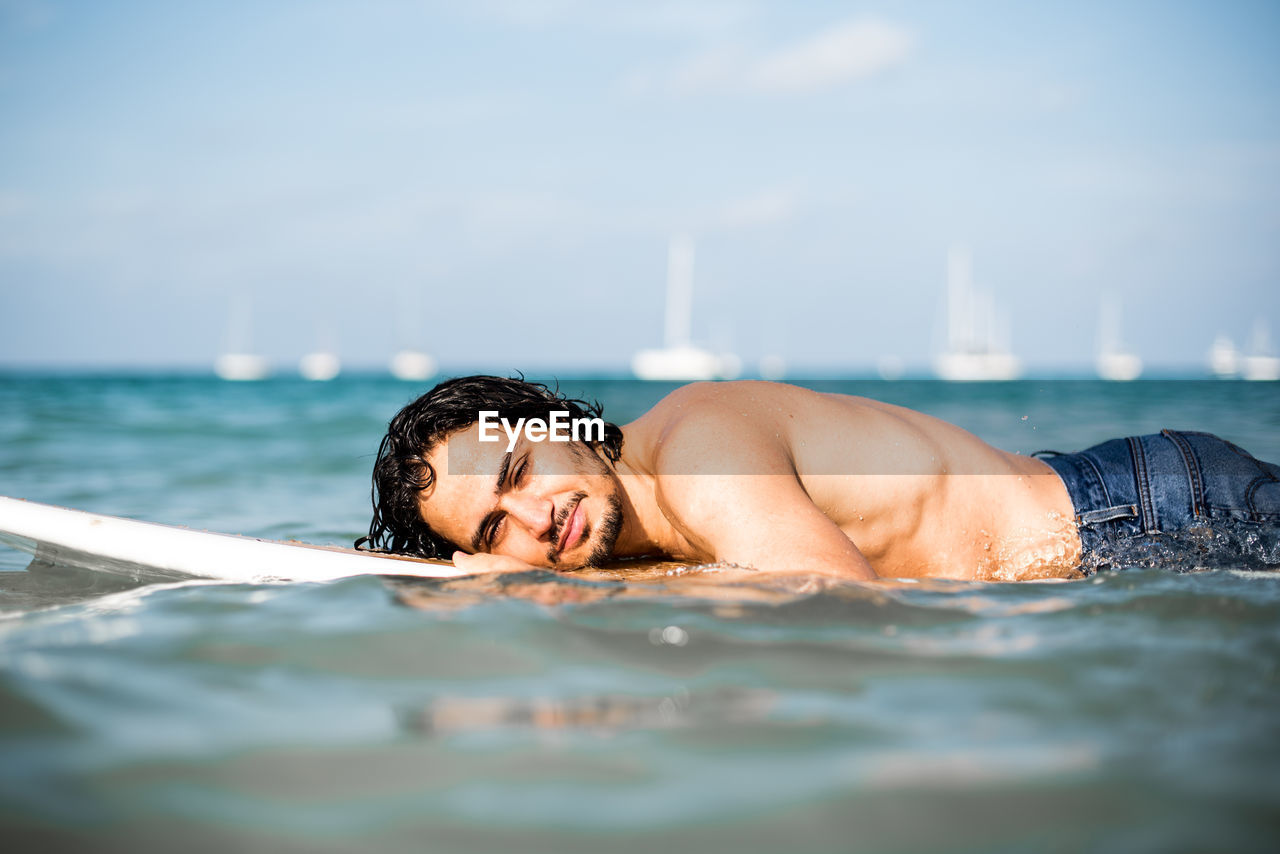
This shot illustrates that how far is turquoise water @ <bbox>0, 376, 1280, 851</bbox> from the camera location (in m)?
1.15

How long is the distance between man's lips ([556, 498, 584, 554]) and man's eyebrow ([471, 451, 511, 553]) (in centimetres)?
22

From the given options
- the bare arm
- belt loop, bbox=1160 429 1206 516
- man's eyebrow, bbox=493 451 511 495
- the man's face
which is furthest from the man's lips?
belt loop, bbox=1160 429 1206 516

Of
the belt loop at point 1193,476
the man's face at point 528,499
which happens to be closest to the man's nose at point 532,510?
the man's face at point 528,499

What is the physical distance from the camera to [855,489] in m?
2.67

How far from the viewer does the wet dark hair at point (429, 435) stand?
111 inches

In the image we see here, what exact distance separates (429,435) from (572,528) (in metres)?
0.57

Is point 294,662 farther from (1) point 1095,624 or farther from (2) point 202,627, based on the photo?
(1) point 1095,624

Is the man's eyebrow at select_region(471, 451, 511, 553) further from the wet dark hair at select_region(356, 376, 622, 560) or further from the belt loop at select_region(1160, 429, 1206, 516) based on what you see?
the belt loop at select_region(1160, 429, 1206, 516)

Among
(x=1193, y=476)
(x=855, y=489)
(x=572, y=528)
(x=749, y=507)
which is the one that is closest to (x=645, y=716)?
(x=749, y=507)

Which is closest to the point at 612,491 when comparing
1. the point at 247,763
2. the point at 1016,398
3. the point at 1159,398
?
the point at 247,763

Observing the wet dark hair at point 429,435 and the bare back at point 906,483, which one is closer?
the bare back at point 906,483

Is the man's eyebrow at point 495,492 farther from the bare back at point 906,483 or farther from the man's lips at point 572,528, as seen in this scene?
the bare back at point 906,483

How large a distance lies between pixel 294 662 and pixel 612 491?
117 centimetres

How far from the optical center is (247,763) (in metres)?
1.30
